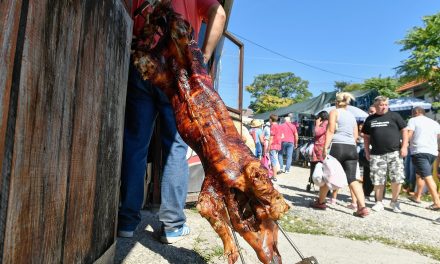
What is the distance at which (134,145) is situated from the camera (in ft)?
8.84

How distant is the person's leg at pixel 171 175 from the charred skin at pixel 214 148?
1.75 feet

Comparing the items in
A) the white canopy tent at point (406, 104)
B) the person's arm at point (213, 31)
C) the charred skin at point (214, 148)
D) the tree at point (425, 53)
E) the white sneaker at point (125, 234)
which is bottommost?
the white sneaker at point (125, 234)

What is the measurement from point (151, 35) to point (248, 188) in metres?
1.29

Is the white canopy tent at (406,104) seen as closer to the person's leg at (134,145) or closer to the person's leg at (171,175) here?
the person's leg at (171,175)

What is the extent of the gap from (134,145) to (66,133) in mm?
1411

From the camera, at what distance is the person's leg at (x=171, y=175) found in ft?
8.81

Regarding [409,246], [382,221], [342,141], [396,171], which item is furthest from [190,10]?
[396,171]

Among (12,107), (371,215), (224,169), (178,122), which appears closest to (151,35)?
(178,122)

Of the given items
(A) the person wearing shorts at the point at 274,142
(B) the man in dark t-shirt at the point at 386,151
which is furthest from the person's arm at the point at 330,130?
(A) the person wearing shorts at the point at 274,142

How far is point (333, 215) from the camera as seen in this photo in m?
5.72

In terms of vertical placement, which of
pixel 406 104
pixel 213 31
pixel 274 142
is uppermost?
pixel 406 104

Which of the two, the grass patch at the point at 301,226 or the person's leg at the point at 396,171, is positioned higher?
the person's leg at the point at 396,171

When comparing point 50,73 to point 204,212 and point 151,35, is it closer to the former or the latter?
point 204,212

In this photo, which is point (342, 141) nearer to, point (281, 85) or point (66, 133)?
point (66, 133)
